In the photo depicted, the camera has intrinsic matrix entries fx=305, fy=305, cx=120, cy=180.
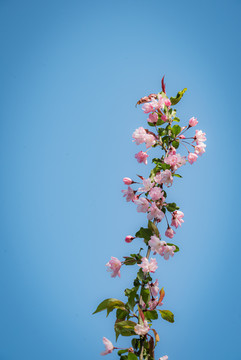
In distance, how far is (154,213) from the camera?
1.67 metres

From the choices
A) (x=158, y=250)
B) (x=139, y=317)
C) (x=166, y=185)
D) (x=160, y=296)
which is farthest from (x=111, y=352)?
(x=166, y=185)

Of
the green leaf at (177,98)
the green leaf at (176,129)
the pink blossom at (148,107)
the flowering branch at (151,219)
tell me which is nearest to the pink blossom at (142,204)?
the flowering branch at (151,219)

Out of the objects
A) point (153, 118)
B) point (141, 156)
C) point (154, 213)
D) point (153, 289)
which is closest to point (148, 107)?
point (153, 118)

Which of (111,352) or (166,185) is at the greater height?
(166,185)

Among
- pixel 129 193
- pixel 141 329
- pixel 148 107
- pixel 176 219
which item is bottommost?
pixel 141 329

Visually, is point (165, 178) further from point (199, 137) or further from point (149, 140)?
point (199, 137)

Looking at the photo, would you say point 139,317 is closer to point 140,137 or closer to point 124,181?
point 124,181

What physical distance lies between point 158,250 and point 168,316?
35 centimetres

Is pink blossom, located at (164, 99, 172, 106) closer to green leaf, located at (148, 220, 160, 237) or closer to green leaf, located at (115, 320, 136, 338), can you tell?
green leaf, located at (148, 220, 160, 237)

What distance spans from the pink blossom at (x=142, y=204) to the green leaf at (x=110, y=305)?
19.9 inches

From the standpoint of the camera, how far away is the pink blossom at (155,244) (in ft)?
5.30

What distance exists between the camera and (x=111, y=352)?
5.18 feet

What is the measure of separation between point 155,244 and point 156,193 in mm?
276

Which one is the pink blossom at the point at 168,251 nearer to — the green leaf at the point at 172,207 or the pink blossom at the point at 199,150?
the green leaf at the point at 172,207
